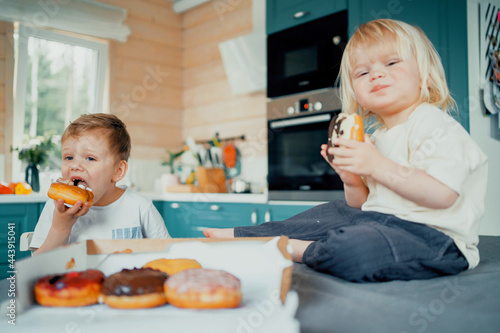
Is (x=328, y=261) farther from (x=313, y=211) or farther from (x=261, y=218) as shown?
(x=261, y=218)

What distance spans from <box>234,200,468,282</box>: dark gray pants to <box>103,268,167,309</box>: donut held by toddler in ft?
1.35

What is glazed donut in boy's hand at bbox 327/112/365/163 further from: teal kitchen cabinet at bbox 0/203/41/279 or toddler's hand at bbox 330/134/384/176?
teal kitchen cabinet at bbox 0/203/41/279

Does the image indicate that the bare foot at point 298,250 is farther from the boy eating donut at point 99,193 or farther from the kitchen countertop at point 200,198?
the kitchen countertop at point 200,198

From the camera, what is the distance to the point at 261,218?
111 inches

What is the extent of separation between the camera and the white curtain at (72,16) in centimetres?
332

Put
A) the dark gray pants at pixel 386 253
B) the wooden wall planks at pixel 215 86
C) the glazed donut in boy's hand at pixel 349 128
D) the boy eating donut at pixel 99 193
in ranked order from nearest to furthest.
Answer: the dark gray pants at pixel 386 253 → the glazed donut in boy's hand at pixel 349 128 → the boy eating donut at pixel 99 193 → the wooden wall planks at pixel 215 86

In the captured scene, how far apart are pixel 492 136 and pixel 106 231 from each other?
175 centimetres

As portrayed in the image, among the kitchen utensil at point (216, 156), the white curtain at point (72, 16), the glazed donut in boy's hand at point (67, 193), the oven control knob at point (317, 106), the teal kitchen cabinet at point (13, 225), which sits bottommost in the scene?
the teal kitchen cabinet at point (13, 225)

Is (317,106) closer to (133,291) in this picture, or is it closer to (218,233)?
(218,233)

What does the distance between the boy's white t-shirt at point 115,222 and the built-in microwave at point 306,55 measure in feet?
5.09

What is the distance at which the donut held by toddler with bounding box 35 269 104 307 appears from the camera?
497 millimetres

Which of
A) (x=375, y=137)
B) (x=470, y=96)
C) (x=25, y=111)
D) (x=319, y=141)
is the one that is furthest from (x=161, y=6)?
(x=375, y=137)

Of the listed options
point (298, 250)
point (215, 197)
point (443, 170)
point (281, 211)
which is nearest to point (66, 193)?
point (298, 250)

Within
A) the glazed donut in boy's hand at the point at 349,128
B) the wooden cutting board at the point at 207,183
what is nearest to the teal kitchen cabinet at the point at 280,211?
the wooden cutting board at the point at 207,183
